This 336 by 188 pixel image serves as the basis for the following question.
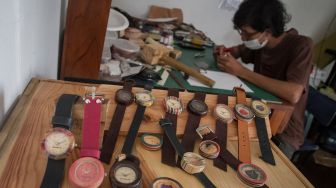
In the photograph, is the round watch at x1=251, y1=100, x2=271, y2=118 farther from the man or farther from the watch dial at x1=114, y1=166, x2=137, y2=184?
the man

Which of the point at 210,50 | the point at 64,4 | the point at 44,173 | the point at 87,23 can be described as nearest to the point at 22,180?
the point at 44,173

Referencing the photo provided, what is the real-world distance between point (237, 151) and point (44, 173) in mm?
398

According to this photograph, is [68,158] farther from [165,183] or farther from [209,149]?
[209,149]

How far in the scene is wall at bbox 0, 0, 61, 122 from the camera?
0.49m

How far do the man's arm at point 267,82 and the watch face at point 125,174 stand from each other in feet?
3.30

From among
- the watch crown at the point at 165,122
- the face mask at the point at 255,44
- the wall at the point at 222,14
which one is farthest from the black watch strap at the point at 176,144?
the wall at the point at 222,14

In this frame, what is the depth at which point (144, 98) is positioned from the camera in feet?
2.10

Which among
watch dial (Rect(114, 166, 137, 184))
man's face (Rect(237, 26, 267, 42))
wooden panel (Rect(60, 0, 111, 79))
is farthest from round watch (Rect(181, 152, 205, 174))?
man's face (Rect(237, 26, 267, 42))

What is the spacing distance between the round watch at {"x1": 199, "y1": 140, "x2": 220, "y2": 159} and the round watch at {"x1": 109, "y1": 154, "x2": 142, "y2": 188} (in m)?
Answer: 0.16

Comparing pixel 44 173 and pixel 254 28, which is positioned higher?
pixel 254 28

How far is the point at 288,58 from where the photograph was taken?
1478 mm

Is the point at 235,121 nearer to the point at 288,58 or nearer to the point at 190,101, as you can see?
the point at 190,101

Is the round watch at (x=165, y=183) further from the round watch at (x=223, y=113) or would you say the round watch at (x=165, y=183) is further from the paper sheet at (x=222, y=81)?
the paper sheet at (x=222, y=81)

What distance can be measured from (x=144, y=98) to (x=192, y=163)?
7.4 inches
